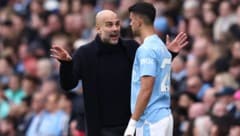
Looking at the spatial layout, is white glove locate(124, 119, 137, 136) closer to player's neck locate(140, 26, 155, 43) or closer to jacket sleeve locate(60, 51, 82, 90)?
player's neck locate(140, 26, 155, 43)

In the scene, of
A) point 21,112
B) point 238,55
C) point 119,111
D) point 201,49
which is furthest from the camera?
point 21,112

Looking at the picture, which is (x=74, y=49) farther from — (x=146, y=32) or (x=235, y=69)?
(x=146, y=32)

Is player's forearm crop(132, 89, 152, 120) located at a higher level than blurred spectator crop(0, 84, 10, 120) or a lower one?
higher

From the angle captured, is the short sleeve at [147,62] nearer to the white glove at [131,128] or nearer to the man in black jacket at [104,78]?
the white glove at [131,128]

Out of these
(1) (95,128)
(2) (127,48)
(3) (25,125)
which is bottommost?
(3) (25,125)

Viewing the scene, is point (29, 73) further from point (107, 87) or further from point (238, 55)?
point (107, 87)

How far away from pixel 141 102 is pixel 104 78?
1.05 metres

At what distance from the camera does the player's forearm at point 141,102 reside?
11742mm

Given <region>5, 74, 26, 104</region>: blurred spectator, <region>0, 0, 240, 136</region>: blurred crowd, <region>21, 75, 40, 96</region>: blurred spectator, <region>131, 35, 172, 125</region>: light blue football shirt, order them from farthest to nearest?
<region>5, 74, 26, 104</region>: blurred spectator → <region>21, 75, 40, 96</region>: blurred spectator → <region>0, 0, 240, 136</region>: blurred crowd → <region>131, 35, 172, 125</region>: light blue football shirt

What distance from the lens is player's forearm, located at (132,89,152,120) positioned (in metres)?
11.7

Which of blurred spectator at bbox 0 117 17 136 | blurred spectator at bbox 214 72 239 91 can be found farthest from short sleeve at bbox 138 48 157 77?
blurred spectator at bbox 0 117 17 136

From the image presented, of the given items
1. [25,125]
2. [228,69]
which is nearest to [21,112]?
[25,125]

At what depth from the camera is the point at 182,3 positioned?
20359mm

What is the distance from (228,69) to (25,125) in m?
3.84
